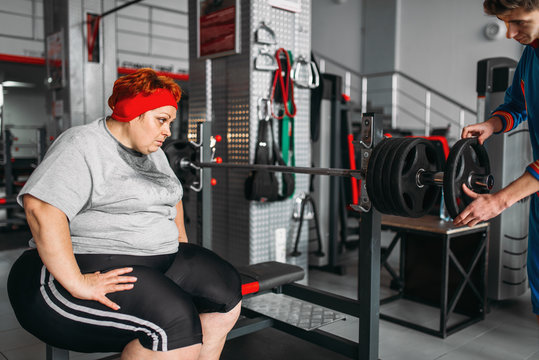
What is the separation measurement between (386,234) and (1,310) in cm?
410

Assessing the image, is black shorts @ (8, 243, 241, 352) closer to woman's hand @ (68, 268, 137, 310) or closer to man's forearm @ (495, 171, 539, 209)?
woman's hand @ (68, 268, 137, 310)

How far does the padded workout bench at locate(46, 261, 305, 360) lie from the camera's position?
7.04 ft

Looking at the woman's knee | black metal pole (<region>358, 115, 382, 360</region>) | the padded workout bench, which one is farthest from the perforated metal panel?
the woman's knee

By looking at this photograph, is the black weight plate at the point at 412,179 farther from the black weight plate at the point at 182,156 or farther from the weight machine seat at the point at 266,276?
the black weight plate at the point at 182,156

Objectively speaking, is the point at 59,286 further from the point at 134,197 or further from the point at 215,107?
the point at 215,107

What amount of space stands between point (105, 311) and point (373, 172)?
38.0 inches

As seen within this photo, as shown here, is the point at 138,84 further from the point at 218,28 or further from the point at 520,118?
the point at 218,28

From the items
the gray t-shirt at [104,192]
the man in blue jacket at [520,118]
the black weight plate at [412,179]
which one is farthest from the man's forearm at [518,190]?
the gray t-shirt at [104,192]

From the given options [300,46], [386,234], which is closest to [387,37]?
[386,234]

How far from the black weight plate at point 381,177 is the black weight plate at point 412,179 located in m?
0.04

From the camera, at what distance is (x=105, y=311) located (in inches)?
54.1

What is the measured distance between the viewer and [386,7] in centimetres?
998

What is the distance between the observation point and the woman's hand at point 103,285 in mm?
1356

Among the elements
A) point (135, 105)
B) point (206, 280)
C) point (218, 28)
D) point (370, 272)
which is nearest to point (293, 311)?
point (370, 272)
